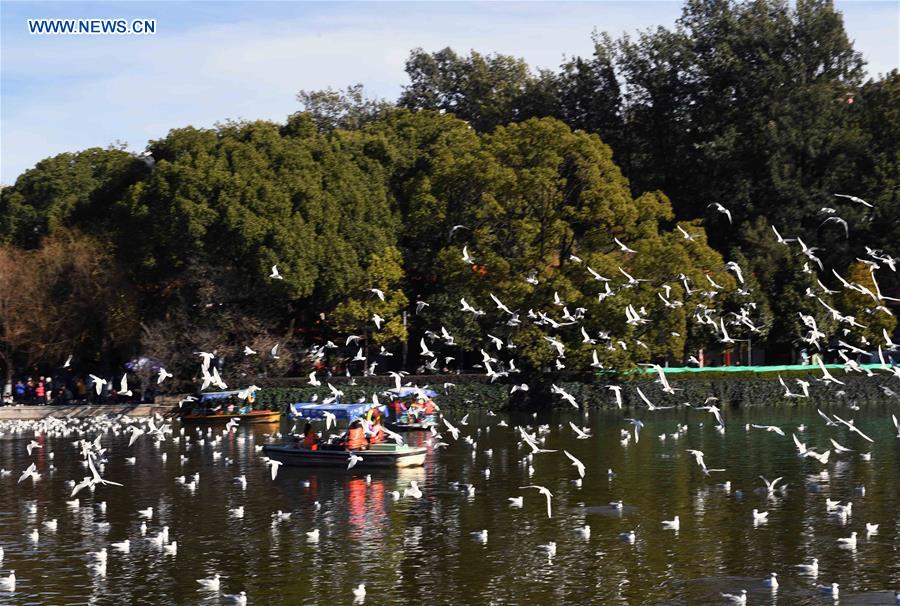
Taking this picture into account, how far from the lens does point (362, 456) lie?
48312mm

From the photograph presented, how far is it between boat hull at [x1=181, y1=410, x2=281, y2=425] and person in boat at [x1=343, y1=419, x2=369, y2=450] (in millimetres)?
18634

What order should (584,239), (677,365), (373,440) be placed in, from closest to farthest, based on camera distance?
(373,440) → (584,239) → (677,365)

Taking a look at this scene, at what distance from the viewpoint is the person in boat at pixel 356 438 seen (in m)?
49.0

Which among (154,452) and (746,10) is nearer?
(154,452)


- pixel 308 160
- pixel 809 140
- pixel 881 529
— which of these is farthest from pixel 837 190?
pixel 881 529

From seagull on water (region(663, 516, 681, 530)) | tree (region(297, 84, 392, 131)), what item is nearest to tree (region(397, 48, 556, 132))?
tree (region(297, 84, 392, 131))

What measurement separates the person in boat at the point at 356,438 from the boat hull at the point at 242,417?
18634 millimetres

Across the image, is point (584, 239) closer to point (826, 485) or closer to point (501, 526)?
point (826, 485)

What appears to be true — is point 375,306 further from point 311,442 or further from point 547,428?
point 311,442

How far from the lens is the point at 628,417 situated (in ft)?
226

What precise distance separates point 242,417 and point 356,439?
1957cm

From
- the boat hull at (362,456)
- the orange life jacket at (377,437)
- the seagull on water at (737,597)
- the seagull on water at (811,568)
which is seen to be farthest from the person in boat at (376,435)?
the seagull on water at (737,597)

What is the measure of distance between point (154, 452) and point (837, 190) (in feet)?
175

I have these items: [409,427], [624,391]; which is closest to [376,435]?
[409,427]
